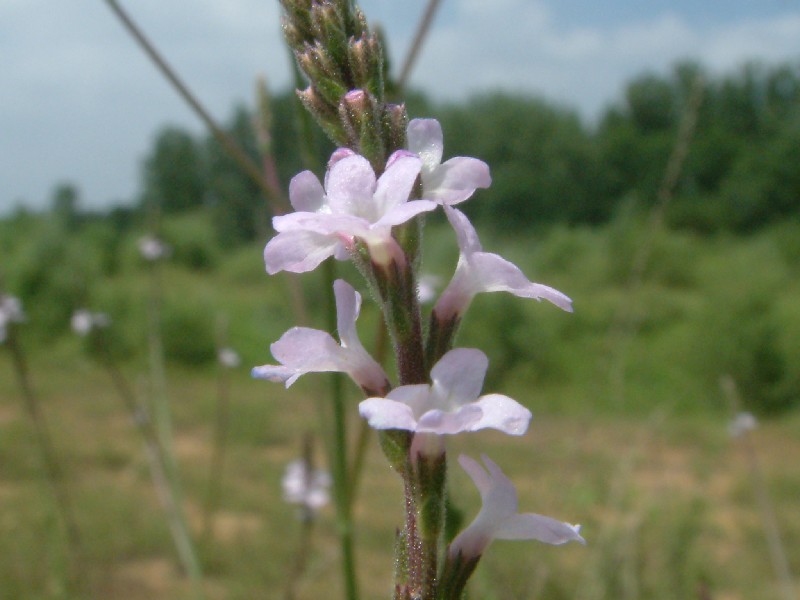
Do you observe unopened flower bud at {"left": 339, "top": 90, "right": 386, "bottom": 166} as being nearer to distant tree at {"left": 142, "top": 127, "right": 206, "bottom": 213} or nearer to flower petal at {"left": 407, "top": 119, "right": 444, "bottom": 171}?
flower petal at {"left": 407, "top": 119, "right": 444, "bottom": 171}

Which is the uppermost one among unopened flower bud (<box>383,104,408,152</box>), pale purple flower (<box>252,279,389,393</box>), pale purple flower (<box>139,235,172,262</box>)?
unopened flower bud (<box>383,104,408,152</box>)

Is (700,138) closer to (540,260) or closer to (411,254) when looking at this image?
(540,260)

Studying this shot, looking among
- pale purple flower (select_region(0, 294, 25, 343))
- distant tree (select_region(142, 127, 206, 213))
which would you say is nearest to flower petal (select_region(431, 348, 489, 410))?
distant tree (select_region(142, 127, 206, 213))

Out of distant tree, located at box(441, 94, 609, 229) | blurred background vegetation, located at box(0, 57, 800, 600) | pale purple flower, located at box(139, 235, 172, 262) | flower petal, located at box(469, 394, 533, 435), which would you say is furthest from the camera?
distant tree, located at box(441, 94, 609, 229)

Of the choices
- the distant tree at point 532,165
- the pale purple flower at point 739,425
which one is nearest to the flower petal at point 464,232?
the pale purple flower at point 739,425

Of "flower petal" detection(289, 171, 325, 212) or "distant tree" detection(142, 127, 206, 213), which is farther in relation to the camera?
"distant tree" detection(142, 127, 206, 213)

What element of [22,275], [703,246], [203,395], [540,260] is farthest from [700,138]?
[22,275]
